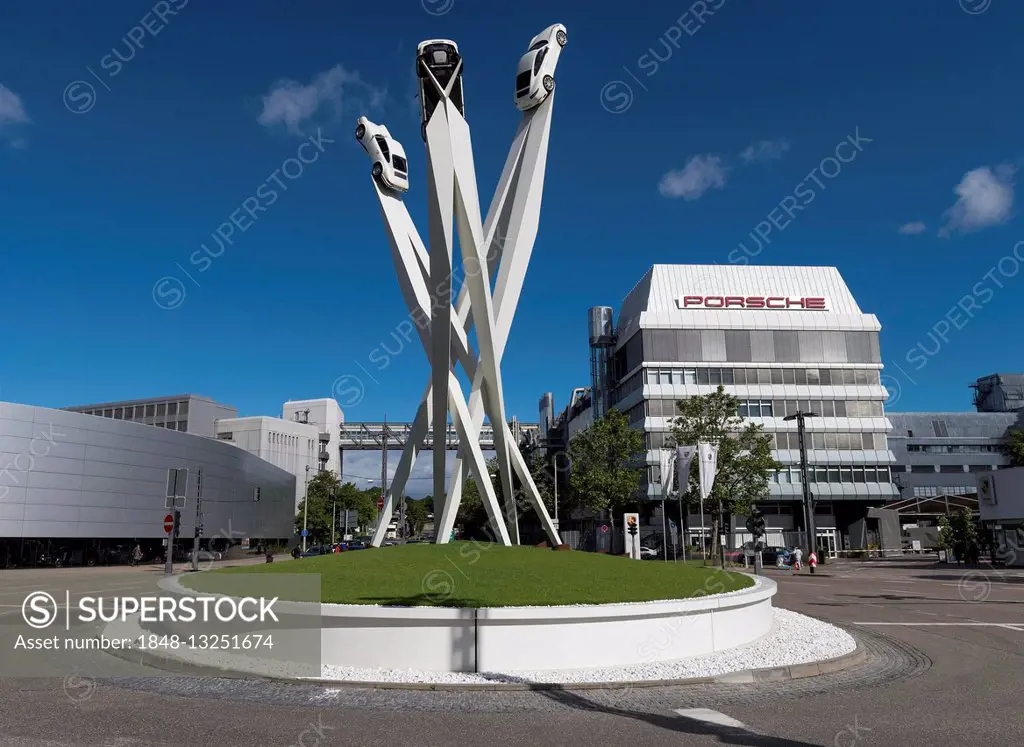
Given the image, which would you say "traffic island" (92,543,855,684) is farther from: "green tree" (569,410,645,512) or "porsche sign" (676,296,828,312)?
"porsche sign" (676,296,828,312)

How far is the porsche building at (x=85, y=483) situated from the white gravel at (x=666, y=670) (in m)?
36.8

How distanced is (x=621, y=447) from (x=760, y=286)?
973 inches

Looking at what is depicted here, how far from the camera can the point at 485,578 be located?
45.5 ft

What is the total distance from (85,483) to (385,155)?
31.6m

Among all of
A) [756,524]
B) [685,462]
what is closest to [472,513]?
[756,524]

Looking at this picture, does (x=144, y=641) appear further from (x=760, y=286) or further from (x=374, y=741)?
(x=760, y=286)

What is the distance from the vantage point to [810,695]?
945cm

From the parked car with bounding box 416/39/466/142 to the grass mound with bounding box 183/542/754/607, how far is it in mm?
9952

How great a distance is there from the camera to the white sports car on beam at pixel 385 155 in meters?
23.0

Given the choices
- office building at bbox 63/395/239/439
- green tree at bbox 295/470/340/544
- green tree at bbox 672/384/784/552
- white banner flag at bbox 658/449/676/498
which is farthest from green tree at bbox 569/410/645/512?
office building at bbox 63/395/239/439

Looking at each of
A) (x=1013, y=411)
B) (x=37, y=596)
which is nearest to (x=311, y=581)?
(x=37, y=596)

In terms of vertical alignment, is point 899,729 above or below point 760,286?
below

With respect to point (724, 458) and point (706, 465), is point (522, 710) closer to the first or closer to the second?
point (706, 465)

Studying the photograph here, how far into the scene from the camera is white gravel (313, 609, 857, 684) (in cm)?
992
